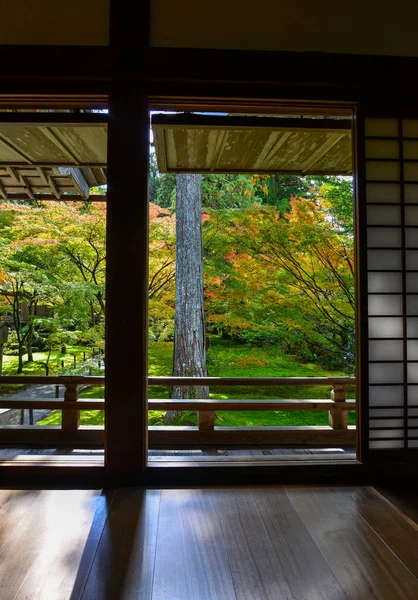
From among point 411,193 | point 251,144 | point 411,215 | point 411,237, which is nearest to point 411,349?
point 411,237

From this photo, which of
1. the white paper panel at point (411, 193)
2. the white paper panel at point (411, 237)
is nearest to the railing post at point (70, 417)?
the white paper panel at point (411, 237)

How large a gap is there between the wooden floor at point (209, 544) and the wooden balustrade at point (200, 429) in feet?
5.70

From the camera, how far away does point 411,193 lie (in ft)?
8.05

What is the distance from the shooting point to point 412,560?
5.13 ft

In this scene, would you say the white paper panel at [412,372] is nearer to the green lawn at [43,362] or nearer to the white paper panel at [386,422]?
the white paper panel at [386,422]

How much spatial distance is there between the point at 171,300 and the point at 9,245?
9.54 ft

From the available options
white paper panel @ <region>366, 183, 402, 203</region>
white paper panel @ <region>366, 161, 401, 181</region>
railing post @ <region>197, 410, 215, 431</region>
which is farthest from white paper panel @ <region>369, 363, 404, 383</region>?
railing post @ <region>197, 410, 215, 431</region>

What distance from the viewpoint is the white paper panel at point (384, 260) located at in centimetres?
239

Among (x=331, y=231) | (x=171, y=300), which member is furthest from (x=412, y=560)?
(x=171, y=300)

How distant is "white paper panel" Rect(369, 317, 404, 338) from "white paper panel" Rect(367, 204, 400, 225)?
625mm

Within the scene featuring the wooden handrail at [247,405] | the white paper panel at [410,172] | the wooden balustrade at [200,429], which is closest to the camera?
the white paper panel at [410,172]

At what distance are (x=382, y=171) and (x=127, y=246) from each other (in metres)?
1.72

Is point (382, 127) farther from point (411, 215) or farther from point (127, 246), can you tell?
point (127, 246)

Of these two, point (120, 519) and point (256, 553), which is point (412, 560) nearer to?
point (256, 553)
